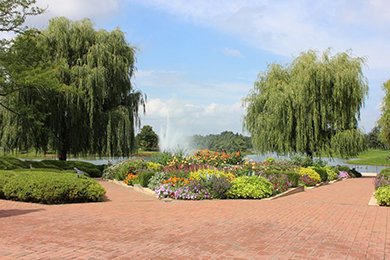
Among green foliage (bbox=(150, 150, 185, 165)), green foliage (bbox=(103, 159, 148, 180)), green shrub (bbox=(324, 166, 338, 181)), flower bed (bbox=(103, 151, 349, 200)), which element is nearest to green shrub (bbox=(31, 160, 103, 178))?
flower bed (bbox=(103, 151, 349, 200))

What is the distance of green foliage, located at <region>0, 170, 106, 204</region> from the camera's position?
1005 cm

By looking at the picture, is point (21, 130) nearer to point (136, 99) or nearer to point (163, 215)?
point (136, 99)

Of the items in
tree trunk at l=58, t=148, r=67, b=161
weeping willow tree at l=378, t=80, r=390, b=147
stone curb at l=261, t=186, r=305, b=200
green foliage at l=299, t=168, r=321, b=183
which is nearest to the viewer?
stone curb at l=261, t=186, r=305, b=200

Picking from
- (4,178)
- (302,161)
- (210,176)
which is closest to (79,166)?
(4,178)

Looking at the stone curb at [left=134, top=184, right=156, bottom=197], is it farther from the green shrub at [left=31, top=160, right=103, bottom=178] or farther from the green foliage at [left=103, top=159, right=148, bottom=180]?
the green shrub at [left=31, top=160, right=103, bottom=178]

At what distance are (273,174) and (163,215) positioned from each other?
7.44 m

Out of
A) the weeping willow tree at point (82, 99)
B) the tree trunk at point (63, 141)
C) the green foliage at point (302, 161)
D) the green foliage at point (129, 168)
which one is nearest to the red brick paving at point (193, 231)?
the green foliage at point (129, 168)

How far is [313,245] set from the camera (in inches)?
219

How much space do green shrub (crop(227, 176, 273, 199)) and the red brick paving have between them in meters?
1.48

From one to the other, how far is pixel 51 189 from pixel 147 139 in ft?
216

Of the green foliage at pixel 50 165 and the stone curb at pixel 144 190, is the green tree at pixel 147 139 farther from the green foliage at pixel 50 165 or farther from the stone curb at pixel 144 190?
the stone curb at pixel 144 190

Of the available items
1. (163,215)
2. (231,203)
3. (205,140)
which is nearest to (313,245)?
(163,215)

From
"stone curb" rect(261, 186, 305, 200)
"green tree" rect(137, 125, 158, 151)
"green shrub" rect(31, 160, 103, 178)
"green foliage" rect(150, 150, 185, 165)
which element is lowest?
"stone curb" rect(261, 186, 305, 200)

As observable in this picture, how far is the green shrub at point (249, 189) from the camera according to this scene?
11289 mm
